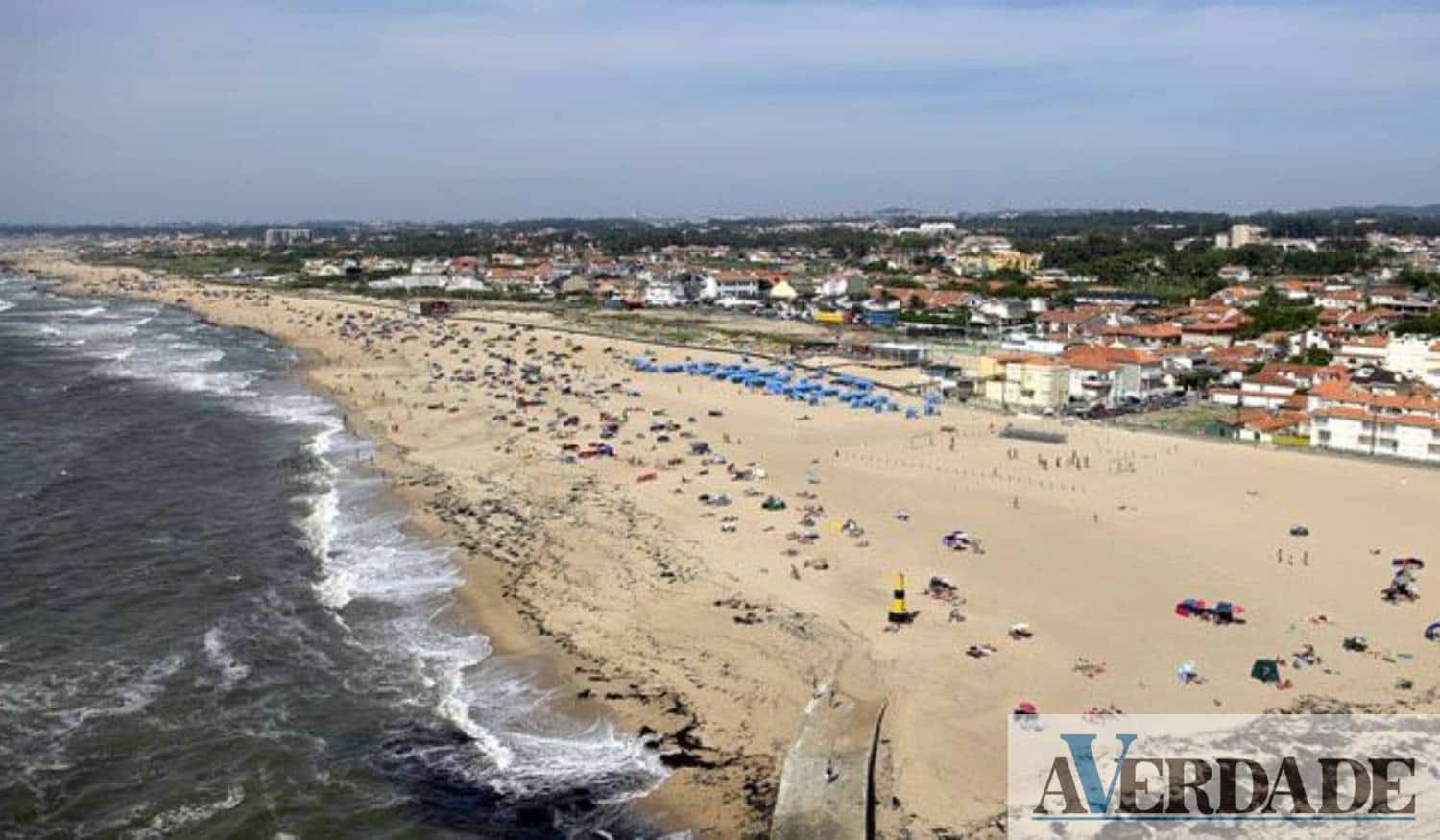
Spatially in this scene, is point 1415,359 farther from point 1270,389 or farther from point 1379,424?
point 1379,424

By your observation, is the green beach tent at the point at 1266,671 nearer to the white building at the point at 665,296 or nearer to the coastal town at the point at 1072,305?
the coastal town at the point at 1072,305

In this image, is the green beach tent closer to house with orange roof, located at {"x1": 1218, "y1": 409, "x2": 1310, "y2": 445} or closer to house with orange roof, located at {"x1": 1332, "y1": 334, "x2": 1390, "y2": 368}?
house with orange roof, located at {"x1": 1218, "y1": 409, "x2": 1310, "y2": 445}

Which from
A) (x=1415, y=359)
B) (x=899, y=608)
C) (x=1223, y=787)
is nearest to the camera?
(x=1223, y=787)

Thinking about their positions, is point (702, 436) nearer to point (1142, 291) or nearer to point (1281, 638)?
point (1281, 638)

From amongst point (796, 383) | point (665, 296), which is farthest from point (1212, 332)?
point (665, 296)

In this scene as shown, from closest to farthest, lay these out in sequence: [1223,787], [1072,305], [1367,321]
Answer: [1223,787] < [1367,321] < [1072,305]

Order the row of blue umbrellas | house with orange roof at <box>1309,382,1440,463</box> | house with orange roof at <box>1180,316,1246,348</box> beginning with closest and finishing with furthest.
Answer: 1. house with orange roof at <box>1309,382,1440,463</box>
2. the row of blue umbrellas
3. house with orange roof at <box>1180,316,1246,348</box>

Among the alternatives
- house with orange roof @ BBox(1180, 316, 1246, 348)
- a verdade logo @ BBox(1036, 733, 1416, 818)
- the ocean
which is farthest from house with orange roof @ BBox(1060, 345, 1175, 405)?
a verdade logo @ BBox(1036, 733, 1416, 818)
